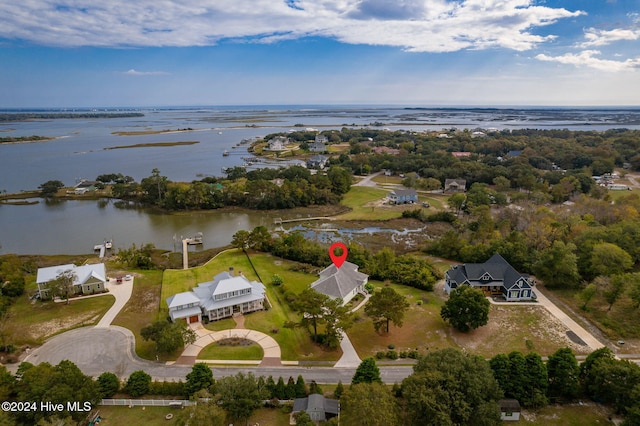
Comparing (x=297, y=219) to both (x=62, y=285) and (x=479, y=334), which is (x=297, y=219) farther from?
(x=479, y=334)

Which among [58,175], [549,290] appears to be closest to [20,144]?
[58,175]

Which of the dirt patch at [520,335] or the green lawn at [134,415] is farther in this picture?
the dirt patch at [520,335]

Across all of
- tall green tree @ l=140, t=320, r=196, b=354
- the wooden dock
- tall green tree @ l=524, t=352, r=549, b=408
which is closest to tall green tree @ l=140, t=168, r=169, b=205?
the wooden dock

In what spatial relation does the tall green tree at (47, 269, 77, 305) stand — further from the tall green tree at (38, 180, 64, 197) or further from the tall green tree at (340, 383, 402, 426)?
the tall green tree at (38, 180, 64, 197)

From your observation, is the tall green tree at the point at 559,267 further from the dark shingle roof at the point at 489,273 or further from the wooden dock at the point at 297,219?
the wooden dock at the point at 297,219

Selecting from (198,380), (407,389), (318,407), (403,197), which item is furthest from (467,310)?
(403,197)

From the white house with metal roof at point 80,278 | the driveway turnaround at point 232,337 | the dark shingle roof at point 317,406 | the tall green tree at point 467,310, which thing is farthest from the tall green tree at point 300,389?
the white house with metal roof at point 80,278
